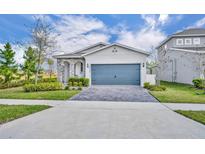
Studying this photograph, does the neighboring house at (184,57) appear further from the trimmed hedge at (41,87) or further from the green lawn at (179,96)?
the trimmed hedge at (41,87)

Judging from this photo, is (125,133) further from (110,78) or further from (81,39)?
(81,39)

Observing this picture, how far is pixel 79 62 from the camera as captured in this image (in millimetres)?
16609

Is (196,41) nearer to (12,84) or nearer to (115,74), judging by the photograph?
(115,74)

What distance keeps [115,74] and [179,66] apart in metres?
9.15

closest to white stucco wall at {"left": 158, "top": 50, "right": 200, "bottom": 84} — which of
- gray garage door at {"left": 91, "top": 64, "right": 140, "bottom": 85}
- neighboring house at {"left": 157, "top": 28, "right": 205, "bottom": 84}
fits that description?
neighboring house at {"left": 157, "top": 28, "right": 205, "bottom": 84}

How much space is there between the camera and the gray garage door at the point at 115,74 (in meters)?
14.6

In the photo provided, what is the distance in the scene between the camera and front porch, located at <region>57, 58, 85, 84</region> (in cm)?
1634

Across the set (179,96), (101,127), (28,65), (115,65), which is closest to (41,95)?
(101,127)

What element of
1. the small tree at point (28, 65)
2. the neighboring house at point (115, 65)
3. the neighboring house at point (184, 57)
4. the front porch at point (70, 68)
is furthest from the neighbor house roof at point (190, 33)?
the small tree at point (28, 65)

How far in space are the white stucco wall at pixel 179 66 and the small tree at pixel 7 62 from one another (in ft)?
67.1

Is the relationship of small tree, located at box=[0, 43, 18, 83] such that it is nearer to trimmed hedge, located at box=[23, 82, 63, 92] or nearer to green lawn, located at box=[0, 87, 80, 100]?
trimmed hedge, located at box=[23, 82, 63, 92]

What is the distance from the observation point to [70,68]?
16.5 m

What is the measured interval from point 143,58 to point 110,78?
415 cm
